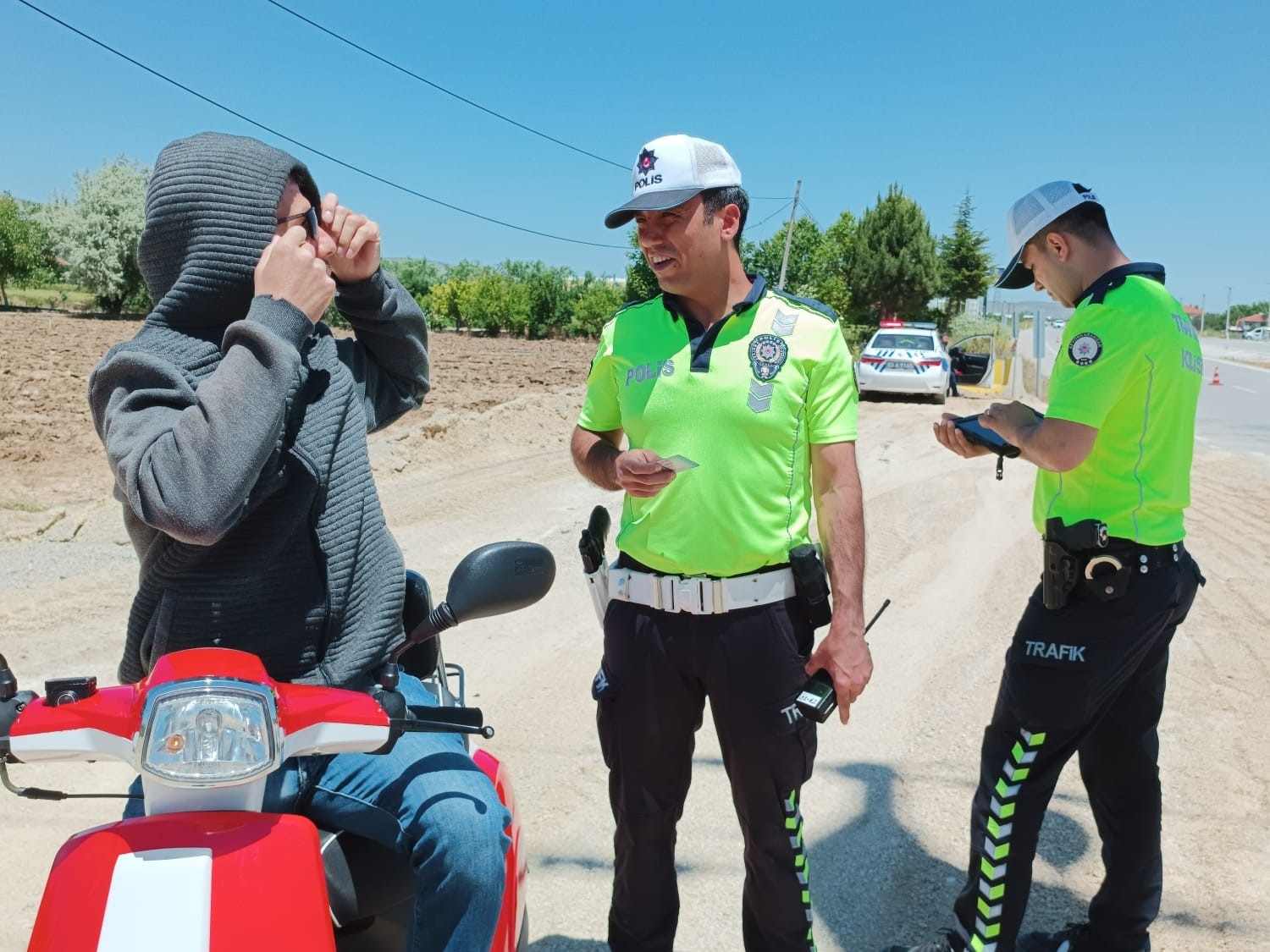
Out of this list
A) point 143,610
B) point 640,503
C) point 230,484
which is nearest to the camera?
point 230,484

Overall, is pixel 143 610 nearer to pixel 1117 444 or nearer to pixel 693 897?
pixel 693 897

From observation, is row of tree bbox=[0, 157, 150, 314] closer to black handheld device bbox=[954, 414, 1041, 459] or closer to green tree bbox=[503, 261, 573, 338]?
green tree bbox=[503, 261, 573, 338]

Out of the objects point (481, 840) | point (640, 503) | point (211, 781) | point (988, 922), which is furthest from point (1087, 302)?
point (211, 781)

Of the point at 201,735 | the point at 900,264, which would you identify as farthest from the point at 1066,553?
the point at 900,264

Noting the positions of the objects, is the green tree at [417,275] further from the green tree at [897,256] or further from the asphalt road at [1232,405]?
the asphalt road at [1232,405]

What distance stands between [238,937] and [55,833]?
104 inches

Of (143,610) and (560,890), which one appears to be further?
(560,890)

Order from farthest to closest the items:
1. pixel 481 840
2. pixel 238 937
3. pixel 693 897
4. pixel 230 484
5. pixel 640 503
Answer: pixel 693 897, pixel 640 503, pixel 481 840, pixel 230 484, pixel 238 937

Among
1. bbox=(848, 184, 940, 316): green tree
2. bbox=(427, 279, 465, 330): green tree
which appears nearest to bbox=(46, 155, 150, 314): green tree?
bbox=(427, 279, 465, 330): green tree

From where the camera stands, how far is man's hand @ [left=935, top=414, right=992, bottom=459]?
3043 mm

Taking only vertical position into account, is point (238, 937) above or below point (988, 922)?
above

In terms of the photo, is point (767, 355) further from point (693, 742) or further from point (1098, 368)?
point (693, 742)

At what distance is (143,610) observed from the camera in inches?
78.3

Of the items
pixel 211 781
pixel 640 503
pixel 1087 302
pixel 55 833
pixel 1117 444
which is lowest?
pixel 55 833
